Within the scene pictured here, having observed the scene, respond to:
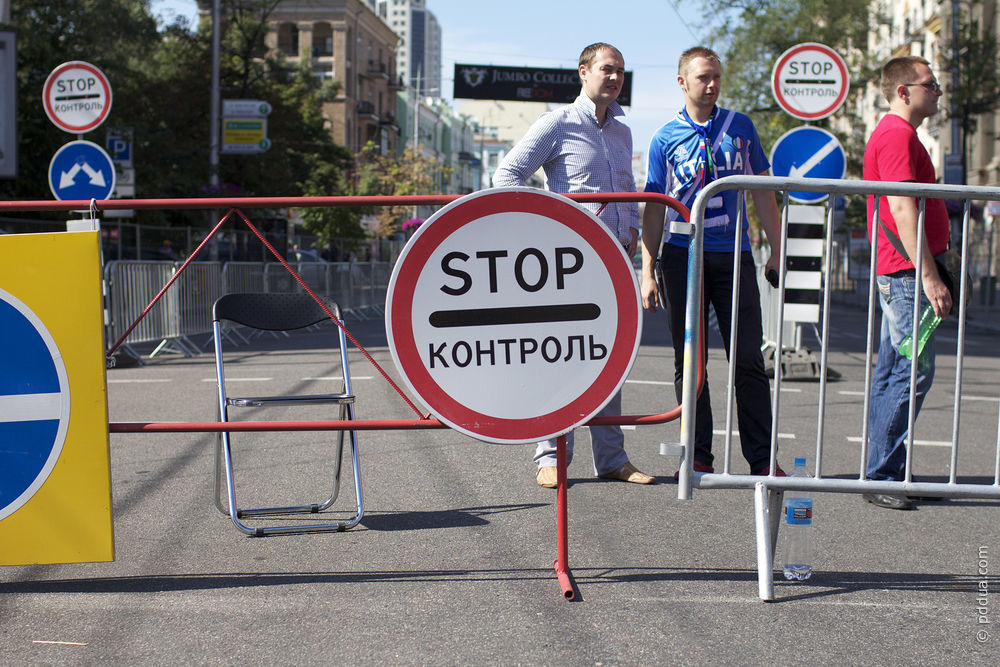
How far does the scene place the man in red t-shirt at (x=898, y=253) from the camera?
4.72m

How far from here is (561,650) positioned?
3.08 m

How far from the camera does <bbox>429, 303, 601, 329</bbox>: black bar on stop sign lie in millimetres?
3617

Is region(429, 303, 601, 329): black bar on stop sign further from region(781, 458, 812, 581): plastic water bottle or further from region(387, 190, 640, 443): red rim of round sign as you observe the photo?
region(781, 458, 812, 581): plastic water bottle

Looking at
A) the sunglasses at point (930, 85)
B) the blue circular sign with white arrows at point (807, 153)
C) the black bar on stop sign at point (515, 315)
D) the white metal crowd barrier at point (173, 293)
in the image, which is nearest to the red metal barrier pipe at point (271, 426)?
the black bar on stop sign at point (515, 315)

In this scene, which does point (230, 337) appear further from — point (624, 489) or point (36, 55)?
point (624, 489)

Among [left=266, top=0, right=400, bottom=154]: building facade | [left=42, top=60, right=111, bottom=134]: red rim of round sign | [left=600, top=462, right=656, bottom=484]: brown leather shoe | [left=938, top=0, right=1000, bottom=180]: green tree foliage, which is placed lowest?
[left=600, top=462, right=656, bottom=484]: brown leather shoe

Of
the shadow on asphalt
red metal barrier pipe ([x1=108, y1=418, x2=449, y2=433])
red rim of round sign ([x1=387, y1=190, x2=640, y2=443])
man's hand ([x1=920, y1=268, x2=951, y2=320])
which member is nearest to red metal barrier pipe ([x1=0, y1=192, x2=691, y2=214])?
red rim of round sign ([x1=387, y1=190, x2=640, y2=443])

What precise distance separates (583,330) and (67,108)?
11099mm

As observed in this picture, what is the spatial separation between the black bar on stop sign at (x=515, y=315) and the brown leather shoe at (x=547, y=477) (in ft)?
5.70

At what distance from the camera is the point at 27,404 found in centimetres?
350

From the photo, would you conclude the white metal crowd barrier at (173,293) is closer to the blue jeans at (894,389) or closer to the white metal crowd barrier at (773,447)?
the blue jeans at (894,389)

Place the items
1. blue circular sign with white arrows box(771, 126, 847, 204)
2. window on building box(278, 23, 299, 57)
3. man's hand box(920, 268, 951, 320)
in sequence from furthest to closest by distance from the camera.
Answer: window on building box(278, 23, 299, 57)
blue circular sign with white arrows box(771, 126, 847, 204)
man's hand box(920, 268, 951, 320)

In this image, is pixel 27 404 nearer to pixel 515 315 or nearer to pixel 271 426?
pixel 271 426

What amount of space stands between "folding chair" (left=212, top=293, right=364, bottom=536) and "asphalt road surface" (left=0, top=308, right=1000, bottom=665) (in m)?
0.10
